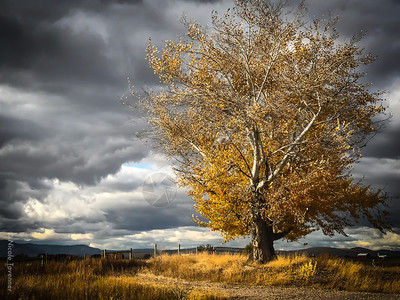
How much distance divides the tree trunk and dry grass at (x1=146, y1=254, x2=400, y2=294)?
758 millimetres

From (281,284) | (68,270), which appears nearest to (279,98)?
(281,284)

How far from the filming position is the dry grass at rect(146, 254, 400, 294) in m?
16.0

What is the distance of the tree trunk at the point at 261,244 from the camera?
64.2 feet

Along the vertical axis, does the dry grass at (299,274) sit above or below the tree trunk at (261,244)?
below

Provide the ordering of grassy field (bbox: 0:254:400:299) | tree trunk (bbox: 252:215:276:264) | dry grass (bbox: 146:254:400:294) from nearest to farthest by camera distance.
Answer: grassy field (bbox: 0:254:400:299) < dry grass (bbox: 146:254:400:294) < tree trunk (bbox: 252:215:276:264)

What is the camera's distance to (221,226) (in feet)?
68.2

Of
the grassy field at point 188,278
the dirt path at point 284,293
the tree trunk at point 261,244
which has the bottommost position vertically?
the dirt path at point 284,293

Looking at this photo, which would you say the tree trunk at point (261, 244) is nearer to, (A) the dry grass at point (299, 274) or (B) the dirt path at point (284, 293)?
(A) the dry grass at point (299, 274)

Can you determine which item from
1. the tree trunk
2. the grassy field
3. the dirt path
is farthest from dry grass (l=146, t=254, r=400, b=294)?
the dirt path

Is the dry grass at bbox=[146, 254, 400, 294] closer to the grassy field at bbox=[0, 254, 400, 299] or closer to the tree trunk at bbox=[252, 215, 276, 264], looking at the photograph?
the grassy field at bbox=[0, 254, 400, 299]

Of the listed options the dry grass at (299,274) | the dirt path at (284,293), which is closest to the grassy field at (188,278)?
the dry grass at (299,274)

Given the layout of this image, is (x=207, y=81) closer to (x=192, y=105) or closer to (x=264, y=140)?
(x=192, y=105)

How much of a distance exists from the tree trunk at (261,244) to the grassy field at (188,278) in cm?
75

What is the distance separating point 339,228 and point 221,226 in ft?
22.8
